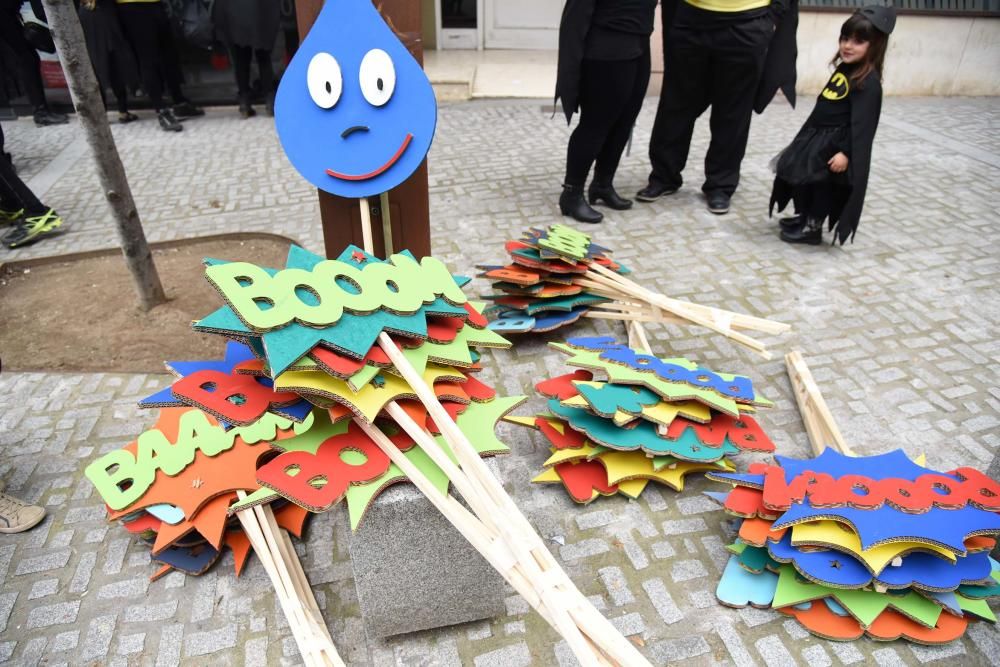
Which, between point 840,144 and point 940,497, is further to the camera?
point 840,144

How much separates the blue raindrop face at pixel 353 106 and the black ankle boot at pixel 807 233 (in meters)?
3.27

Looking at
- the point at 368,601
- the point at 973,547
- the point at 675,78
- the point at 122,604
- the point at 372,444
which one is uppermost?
the point at 675,78

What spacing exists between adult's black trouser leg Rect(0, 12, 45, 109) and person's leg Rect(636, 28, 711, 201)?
6915 mm

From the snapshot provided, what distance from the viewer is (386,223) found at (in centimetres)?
348

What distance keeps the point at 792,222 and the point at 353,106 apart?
3692mm

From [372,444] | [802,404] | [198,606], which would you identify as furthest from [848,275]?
[198,606]

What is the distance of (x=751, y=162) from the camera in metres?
6.75

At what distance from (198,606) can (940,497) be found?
2.62m

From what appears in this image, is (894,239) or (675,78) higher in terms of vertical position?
(675,78)

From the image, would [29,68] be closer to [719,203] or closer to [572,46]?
[572,46]

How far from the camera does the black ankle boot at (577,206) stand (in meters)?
5.31

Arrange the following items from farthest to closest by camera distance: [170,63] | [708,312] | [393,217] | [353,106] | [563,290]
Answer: [170,63] → [563,290] → [393,217] → [708,312] → [353,106]

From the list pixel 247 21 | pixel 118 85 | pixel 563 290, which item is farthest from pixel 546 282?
pixel 118 85

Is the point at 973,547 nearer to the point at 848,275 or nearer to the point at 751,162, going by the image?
the point at 848,275
